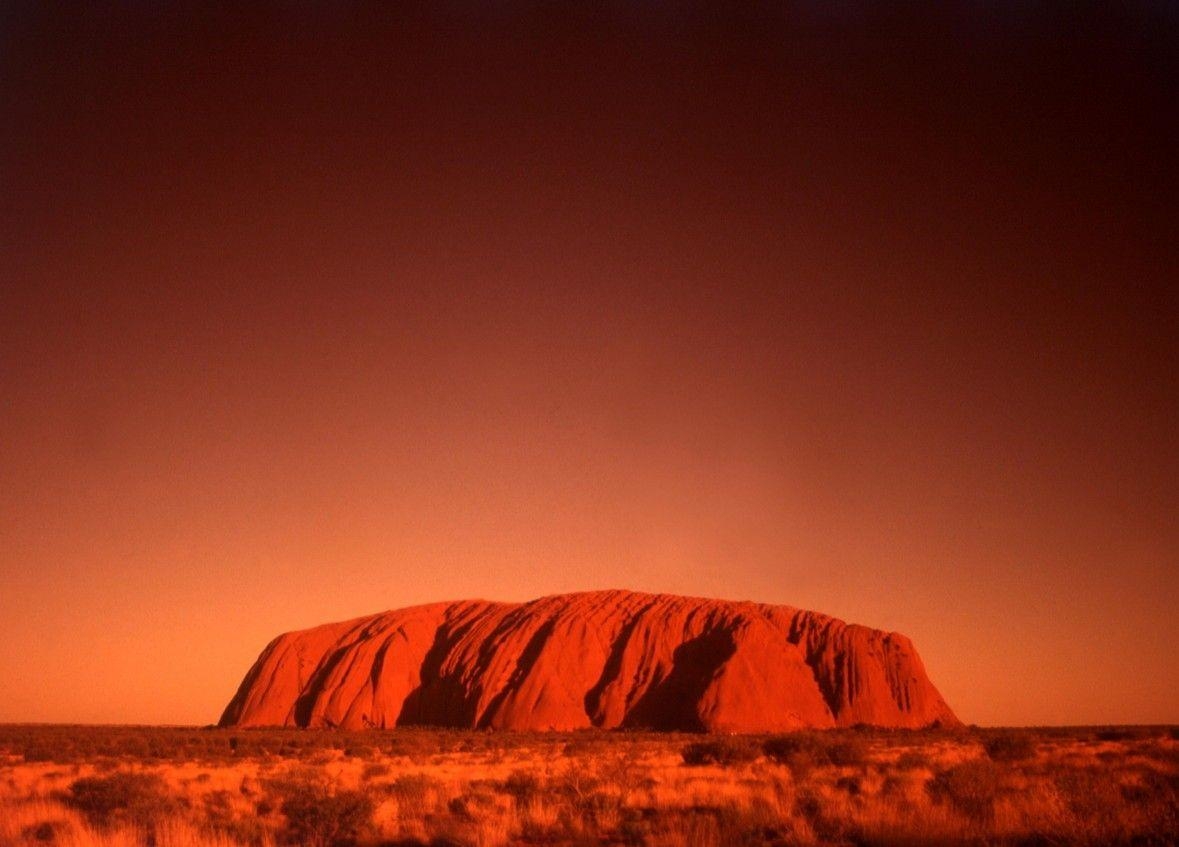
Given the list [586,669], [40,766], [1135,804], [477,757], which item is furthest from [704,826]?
[586,669]

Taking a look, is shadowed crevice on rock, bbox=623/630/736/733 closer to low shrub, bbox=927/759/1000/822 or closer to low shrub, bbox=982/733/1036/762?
low shrub, bbox=982/733/1036/762

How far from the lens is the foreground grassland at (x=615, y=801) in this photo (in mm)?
11898

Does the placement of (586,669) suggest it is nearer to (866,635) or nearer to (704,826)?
(866,635)

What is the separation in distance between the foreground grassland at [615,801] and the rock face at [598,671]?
32392 millimetres

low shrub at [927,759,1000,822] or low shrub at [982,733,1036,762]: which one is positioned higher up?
low shrub at [927,759,1000,822]

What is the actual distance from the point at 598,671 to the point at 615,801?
50.4m

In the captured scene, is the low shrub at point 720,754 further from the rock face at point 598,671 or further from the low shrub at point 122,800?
the rock face at point 598,671

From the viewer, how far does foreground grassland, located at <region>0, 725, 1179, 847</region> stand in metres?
11.9

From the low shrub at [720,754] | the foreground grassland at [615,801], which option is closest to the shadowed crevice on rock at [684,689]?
the low shrub at [720,754]

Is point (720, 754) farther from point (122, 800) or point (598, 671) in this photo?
point (598, 671)

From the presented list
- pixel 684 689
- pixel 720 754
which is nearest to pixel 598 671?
pixel 684 689

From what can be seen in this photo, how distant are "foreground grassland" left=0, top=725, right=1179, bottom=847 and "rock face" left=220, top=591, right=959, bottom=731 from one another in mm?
32392

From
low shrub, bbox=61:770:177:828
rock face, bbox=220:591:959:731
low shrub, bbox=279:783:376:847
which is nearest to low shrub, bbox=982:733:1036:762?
low shrub, bbox=279:783:376:847

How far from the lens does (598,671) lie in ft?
216
